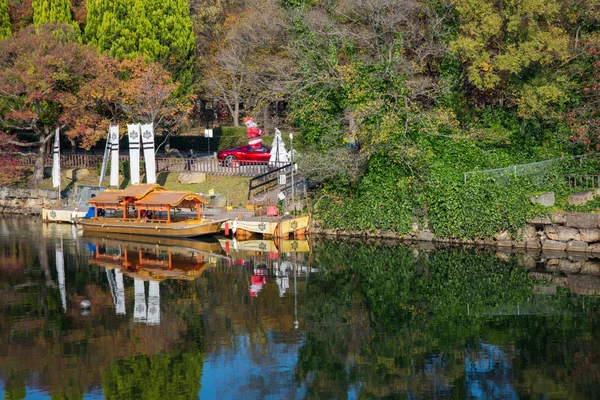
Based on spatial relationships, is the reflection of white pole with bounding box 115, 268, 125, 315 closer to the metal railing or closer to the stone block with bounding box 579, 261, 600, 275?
the stone block with bounding box 579, 261, 600, 275

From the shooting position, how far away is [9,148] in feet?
166

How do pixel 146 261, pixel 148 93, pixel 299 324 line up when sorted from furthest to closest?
pixel 148 93 < pixel 146 261 < pixel 299 324

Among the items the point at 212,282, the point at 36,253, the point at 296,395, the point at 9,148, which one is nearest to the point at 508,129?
the point at 212,282

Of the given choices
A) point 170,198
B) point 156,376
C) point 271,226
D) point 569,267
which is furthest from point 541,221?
point 156,376

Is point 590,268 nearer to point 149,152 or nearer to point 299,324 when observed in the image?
point 299,324

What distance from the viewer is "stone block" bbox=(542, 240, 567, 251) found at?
3275cm

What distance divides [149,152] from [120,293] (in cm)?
1809

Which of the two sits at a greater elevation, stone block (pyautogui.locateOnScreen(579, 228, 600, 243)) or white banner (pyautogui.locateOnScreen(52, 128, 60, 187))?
white banner (pyautogui.locateOnScreen(52, 128, 60, 187))

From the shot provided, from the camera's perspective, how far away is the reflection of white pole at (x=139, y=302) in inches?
942

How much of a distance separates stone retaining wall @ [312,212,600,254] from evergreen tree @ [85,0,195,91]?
25.1m

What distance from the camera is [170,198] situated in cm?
3731

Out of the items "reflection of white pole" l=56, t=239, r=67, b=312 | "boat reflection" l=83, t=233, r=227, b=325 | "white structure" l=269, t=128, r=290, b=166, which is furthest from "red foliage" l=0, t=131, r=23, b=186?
"white structure" l=269, t=128, r=290, b=166

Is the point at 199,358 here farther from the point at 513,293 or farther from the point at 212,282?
the point at 513,293

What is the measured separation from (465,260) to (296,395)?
15.7m
